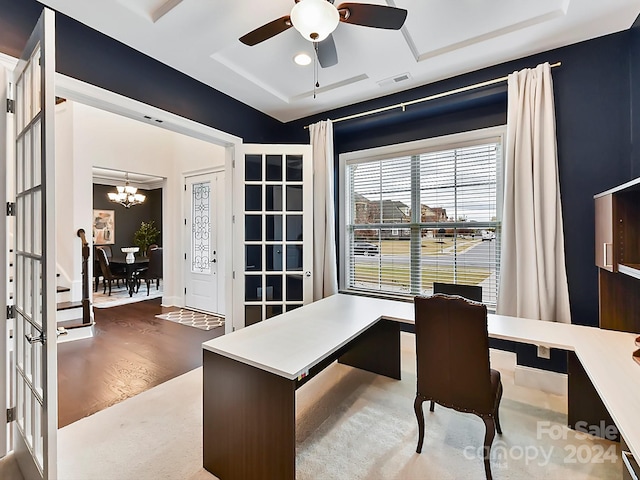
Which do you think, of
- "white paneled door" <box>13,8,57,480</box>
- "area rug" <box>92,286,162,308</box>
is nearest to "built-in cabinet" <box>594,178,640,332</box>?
"white paneled door" <box>13,8,57,480</box>

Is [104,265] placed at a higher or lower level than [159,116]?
lower

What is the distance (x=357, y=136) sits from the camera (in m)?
3.83

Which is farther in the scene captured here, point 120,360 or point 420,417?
point 120,360

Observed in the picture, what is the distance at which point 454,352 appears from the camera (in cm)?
171

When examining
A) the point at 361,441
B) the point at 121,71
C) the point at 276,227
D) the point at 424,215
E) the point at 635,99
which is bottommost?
the point at 361,441

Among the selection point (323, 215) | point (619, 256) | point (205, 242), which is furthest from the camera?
point (205, 242)

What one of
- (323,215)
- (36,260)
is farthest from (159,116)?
(323,215)

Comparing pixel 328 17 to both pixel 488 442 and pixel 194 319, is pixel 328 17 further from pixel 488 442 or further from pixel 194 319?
pixel 194 319

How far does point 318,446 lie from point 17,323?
1.94 meters

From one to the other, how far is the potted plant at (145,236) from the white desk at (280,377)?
7894 millimetres

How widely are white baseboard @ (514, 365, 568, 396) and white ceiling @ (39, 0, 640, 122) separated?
9.01 feet

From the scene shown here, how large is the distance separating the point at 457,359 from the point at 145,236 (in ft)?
29.5

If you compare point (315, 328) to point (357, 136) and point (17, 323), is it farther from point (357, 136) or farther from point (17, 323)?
point (357, 136)

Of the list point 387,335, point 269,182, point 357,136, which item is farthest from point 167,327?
point 357,136
